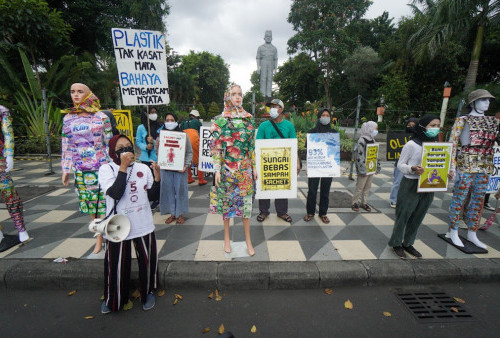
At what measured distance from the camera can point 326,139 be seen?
4.41 meters

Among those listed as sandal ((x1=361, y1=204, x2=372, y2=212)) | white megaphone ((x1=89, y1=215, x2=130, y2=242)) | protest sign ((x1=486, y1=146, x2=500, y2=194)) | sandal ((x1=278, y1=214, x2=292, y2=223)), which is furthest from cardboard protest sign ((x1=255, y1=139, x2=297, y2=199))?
protest sign ((x1=486, y1=146, x2=500, y2=194))

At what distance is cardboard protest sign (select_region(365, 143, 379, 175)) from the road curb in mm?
1919

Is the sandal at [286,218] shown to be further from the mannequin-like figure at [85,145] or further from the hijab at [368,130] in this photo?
the mannequin-like figure at [85,145]

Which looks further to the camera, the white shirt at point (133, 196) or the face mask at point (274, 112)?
the face mask at point (274, 112)

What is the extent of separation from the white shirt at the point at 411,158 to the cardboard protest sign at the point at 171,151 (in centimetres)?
324

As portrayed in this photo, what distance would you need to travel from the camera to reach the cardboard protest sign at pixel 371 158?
184 inches

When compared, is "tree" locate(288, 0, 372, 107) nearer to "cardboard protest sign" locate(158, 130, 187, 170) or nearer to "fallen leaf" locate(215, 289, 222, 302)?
"cardboard protest sign" locate(158, 130, 187, 170)

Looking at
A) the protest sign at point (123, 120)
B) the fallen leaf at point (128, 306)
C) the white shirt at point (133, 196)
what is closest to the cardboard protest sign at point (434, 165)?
the white shirt at point (133, 196)

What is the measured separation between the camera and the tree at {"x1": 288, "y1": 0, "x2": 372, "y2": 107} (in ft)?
82.4

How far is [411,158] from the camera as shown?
3262mm

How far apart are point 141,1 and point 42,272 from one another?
25.3 metres

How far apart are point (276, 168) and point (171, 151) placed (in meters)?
1.76

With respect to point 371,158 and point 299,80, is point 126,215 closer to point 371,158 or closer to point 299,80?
point 371,158

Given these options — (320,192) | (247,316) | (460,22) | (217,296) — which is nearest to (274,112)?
(320,192)
